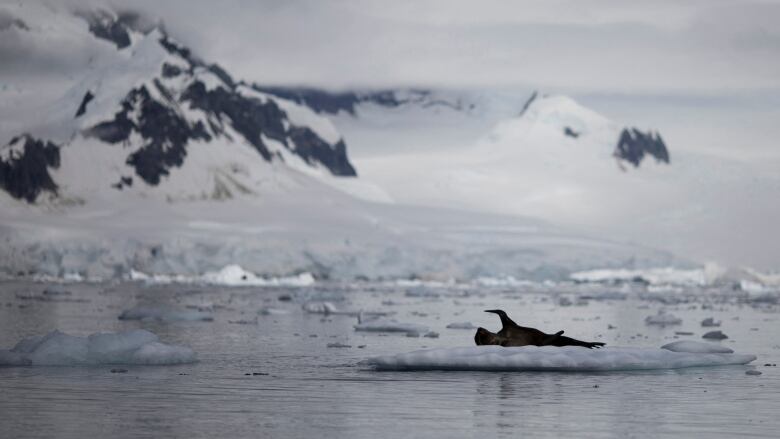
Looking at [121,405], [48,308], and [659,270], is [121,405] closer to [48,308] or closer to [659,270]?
[48,308]

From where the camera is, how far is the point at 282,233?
462 feet

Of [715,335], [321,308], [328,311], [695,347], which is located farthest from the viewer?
[321,308]

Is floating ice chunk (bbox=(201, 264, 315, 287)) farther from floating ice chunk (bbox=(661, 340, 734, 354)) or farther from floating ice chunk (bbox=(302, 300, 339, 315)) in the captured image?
floating ice chunk (bbox=(661, 340, 734, 354))

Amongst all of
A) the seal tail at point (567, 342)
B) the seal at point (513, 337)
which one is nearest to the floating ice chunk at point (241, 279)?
the seal tail at point (567, 342)

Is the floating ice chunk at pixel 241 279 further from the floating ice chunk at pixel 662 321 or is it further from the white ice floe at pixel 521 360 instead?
the white ice floe at pixel 521 360

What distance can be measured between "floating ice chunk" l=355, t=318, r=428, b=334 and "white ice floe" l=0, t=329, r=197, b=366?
12.9 metres

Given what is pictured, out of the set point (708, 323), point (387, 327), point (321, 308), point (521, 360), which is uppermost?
point (321, 308)

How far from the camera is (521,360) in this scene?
21.5 m

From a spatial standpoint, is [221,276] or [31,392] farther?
[221,276]

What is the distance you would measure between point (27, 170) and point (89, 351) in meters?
156

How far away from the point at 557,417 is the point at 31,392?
7.53m

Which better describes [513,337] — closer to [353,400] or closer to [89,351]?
[353,400]

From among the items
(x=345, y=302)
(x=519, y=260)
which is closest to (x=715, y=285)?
(x=519, y=260)

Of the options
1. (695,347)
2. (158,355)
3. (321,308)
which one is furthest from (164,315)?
Answer: (695,347)
